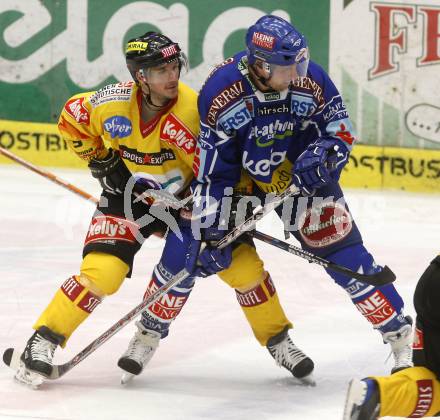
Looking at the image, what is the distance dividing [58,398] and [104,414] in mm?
228

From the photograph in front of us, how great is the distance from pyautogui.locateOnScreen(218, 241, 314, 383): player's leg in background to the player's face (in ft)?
1.97

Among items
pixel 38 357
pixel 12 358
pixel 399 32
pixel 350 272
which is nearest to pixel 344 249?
pixel 350 272

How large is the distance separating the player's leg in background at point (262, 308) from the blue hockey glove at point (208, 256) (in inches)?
5.5

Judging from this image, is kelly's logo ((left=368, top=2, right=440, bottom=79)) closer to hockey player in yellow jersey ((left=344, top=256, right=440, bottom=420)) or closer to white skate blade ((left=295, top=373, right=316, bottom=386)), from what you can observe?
white skate blade ((left=295, top=373, right=316, bottom=386))

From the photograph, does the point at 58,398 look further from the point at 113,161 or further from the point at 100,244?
the point at 113,161

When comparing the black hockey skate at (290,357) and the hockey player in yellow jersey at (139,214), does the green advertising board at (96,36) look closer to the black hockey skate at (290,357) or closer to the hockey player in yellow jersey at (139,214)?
the hockey player in yellow jersey at (139,214)

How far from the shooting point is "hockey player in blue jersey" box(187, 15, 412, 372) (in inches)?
167

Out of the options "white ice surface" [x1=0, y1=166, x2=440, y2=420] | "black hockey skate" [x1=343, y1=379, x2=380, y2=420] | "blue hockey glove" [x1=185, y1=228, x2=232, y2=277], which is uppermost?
"blue hockey glove" [x1=185, y1=228, x2=232, y2=277]

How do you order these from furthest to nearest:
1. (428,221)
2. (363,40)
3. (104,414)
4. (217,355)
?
(363,40) < (428,221) < (217,355) < (104,414)

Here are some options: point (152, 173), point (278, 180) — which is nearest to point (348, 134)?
point (278, 180)

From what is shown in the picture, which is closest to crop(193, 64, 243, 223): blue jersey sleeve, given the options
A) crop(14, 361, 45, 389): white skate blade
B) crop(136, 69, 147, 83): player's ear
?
crop(136, 69, 147, 83): player's ear

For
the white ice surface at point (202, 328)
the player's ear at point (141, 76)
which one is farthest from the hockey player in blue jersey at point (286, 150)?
the white ice surface at point (202, 328)

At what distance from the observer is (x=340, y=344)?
5055mm

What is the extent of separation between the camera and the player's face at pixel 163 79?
174 inches
